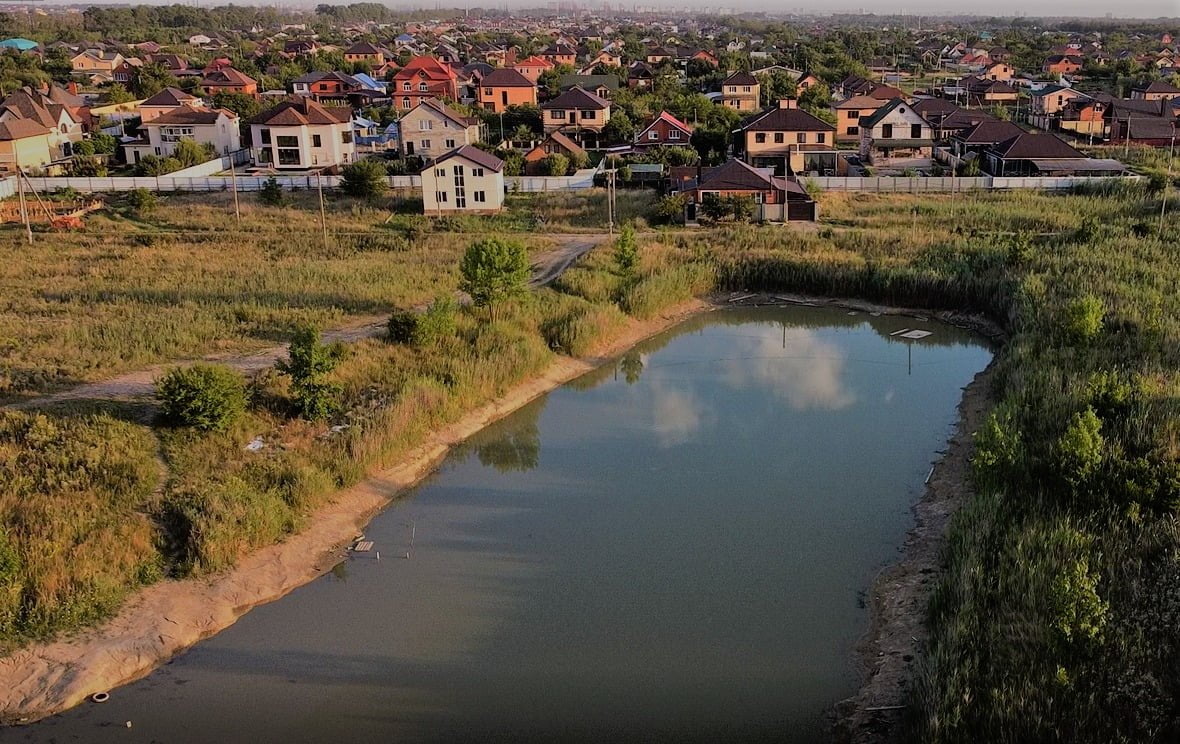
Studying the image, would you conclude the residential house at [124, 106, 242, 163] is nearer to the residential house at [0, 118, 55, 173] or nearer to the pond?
the residential house at [0, 118, 55, 173]

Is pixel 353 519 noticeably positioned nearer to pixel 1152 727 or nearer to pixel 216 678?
pixel 216 678

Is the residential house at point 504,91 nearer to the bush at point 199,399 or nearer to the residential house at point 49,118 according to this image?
the residential house at point 49,118

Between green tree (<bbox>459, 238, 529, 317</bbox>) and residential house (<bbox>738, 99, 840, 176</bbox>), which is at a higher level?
residential house (<bbox>738, 99, 840, 176</bbox>)

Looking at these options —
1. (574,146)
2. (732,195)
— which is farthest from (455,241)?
(574,146)

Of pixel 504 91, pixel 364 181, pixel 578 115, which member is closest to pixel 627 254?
pixel 364 181

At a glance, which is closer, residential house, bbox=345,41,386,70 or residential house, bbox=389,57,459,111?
residential house, bbox=389,57,459,111

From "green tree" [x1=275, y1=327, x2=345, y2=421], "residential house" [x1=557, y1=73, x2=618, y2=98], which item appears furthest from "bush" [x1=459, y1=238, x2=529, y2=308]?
"residential house" [x1=557, y1=73, x2=618, y2=98]

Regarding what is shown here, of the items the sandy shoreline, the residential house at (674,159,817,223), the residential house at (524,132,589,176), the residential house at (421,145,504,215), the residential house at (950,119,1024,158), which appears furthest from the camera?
the residential house at (524,132,589,176)
